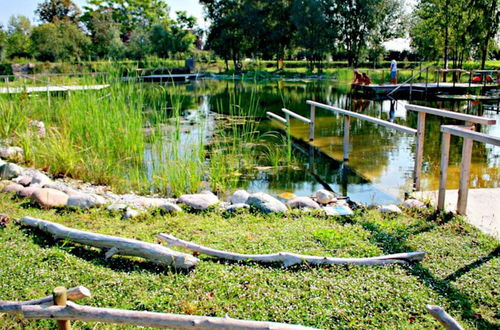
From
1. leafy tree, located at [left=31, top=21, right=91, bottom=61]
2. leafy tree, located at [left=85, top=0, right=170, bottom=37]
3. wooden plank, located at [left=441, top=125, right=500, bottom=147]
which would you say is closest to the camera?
wooden plank, located at [left=441, top=125, right=500, bottom=147]

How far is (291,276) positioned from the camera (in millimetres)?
2879

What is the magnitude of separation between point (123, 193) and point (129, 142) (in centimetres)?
123

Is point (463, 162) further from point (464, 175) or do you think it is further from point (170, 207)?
point (170, 207)

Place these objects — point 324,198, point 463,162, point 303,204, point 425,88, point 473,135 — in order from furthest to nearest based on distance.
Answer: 1. point 425,88
2. point 324,198
3. point 303,204
4. point 463,162
5. point 473,135

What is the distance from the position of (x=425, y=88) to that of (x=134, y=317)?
55.6 ft

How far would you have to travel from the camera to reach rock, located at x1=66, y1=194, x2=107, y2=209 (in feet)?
14.0

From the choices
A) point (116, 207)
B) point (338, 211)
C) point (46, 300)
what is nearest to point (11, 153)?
point (116, 207)

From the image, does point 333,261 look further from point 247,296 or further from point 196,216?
point 196,216

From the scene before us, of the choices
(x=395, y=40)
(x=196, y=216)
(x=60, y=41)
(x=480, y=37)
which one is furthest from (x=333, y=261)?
(x=395, y=40)

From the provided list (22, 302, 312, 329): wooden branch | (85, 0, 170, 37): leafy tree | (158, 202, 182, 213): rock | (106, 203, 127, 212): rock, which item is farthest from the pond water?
(85, 0, 170, 37): leafy tree

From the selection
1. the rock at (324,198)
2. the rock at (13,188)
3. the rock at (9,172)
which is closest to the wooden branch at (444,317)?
the rock at (324,198)

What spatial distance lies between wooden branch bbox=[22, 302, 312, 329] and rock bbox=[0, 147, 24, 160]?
16.0ft

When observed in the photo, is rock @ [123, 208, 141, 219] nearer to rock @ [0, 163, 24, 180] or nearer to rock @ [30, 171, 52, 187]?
rock @ [30, 171, 52, 187]

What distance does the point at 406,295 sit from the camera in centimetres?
264
